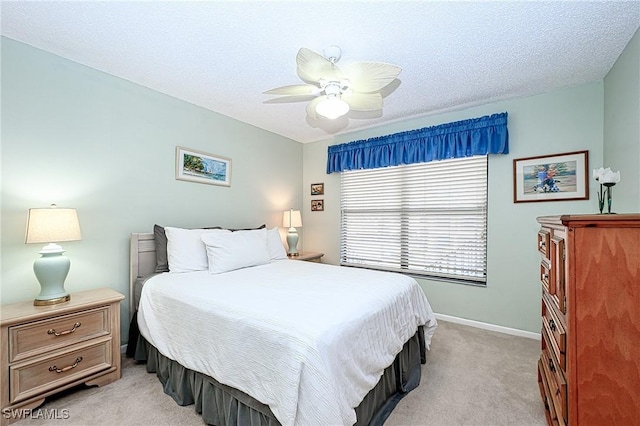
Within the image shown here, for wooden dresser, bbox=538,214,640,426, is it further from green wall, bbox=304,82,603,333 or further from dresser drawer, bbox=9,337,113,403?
dresser drawer, bbox=9,337,113,403

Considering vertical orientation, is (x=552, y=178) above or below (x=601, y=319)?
above

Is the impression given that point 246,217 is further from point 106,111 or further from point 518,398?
point 518,398

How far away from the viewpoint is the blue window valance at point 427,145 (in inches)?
116

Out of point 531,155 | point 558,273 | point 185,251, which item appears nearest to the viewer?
point 558,273

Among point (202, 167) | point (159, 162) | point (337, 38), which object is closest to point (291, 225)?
point (202, 167)

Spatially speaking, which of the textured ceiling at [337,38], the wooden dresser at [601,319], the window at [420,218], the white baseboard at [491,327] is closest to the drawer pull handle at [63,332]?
the textured ceiling at [337,38]

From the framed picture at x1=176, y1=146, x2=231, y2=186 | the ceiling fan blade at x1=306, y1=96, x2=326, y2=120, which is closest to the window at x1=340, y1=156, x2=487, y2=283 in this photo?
the framed picture at x1=176, y1=146, x2=231, y2=186

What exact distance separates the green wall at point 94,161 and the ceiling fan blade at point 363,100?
1869 mm

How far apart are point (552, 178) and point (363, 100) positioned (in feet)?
6.86

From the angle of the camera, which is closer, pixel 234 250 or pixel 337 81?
pixel 337 81

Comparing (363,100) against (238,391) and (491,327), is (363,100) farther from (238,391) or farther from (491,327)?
(491,327)

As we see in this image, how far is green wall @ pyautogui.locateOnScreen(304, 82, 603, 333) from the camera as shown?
2580 millimetres

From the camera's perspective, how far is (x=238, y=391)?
1456mm

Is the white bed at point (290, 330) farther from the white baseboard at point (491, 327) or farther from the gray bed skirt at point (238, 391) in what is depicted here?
the white baseboard at point (491, 327)
